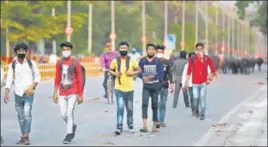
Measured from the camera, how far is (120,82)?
13.2 meters

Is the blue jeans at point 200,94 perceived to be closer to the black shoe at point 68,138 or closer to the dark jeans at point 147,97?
the dark jeans at point 147,97

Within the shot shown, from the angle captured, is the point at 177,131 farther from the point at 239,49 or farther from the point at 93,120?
the point at 239,49

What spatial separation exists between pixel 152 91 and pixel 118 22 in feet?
234

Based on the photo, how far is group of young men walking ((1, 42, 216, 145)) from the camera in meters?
11.6

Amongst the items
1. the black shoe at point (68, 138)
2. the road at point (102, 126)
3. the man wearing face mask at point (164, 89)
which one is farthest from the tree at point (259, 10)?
the black shoe at point (68, 138)

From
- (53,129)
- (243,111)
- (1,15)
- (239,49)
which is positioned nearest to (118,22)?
(1,15)

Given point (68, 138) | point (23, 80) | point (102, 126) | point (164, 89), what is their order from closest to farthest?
point (23, 80), point (68, 138), point (164, 89), point (102, 126)

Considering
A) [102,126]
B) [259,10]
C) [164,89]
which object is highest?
[259,10]

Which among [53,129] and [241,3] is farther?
[241,3]

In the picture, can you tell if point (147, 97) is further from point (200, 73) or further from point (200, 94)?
point (200, 94)

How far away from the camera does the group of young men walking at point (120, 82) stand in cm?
1162

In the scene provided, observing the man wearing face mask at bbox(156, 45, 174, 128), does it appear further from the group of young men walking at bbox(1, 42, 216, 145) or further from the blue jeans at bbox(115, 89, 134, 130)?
the blue jeans at bbox(115, 89, 134, 130)

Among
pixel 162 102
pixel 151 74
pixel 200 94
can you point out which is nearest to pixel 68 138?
pixel 151 74

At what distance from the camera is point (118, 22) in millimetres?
84312
